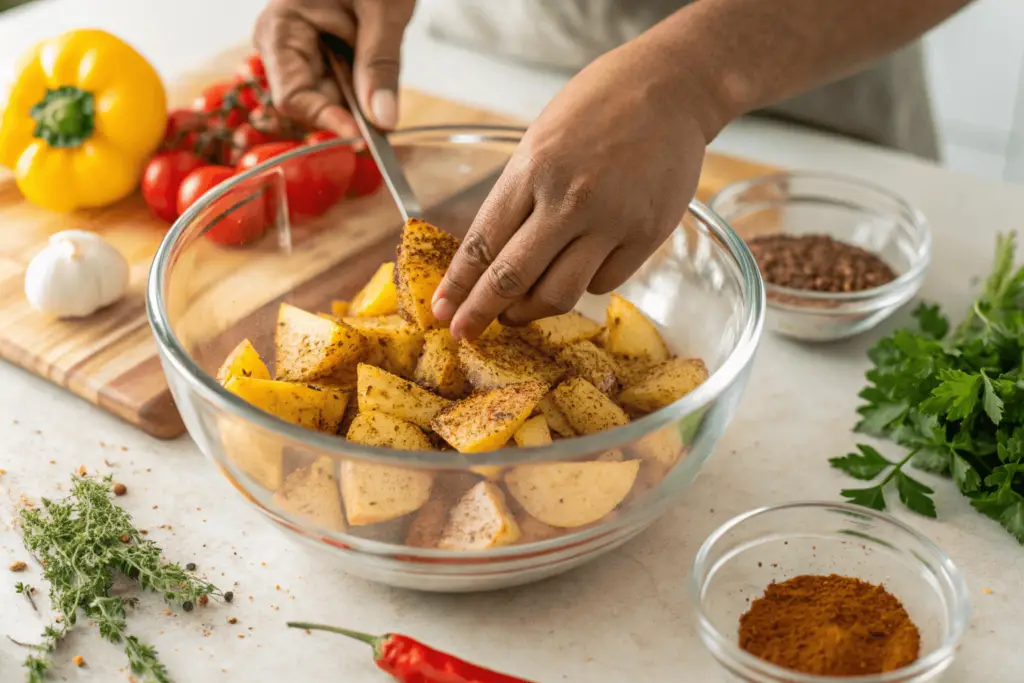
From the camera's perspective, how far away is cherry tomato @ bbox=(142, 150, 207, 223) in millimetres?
1958

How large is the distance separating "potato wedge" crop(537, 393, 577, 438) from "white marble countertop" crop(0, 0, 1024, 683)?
18cm

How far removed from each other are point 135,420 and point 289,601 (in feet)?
1.33

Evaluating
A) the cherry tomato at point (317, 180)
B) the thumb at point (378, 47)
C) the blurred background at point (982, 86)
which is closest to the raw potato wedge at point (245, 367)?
A: the cherry tomato at point (317, 180)

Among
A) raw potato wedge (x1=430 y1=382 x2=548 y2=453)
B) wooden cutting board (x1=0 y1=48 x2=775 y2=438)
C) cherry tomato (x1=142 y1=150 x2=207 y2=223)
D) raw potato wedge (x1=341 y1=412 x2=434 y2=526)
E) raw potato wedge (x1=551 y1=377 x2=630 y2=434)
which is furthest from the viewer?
cherry tomato (x1=142 y1=150 x2=207 y2=223)

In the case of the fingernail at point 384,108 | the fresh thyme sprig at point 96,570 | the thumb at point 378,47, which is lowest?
the fresh thyme sprig at point 96,570

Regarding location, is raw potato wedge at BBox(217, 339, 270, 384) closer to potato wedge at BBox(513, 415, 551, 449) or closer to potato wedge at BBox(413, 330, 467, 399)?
potato wedge at BBox(413, 330, 467, 399)

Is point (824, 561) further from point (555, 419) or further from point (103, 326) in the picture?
point (103, 326)

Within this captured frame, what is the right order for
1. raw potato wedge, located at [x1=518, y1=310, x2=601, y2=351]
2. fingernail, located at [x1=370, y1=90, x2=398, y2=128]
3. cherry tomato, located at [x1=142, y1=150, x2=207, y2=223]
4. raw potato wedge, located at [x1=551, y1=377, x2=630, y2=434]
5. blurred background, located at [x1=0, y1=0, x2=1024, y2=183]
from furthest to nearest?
blurred background, located at [x1=0, y1=0, x2=1024, y2=183], cherry tomato, located at [x1=142, y1=150, x2=207, y2=223], fingernail, located at [x1=370, y1=90, x2=398, y2=128], raw potato wedge, located at [x1=518, y1=310, x2=601, y2=351], raw potato wedge, located at [x1=551, y1=377, x2=630, y2=434]

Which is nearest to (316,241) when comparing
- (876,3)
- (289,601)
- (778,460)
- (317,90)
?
(317,90)

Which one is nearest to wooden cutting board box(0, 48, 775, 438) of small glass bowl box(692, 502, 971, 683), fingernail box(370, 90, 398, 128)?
fingernail box(370, 90, 398, 128)

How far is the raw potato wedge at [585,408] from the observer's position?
123 cm

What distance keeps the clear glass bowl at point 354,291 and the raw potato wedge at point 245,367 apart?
39 mm

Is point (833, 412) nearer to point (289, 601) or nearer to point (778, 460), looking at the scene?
point (778, 460)

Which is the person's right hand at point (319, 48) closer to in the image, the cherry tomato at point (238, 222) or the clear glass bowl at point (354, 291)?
the clear glass bowl at point (354, 291)
